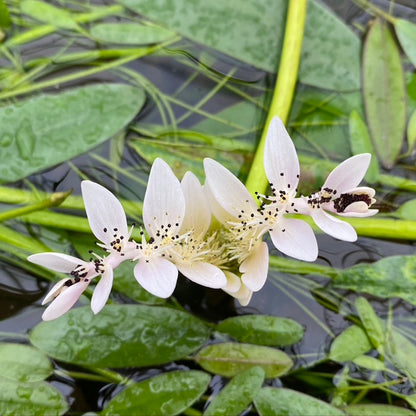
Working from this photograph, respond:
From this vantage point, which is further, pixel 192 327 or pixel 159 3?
pixel 159 3

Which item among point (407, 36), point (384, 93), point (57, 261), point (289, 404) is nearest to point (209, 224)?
point (57, 261)

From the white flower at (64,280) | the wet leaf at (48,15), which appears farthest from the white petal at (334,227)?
the wet leaf at (48,15)

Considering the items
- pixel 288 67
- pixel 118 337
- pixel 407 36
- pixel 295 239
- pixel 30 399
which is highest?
pixel 407 36

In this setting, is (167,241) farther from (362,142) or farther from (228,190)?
(362,142)

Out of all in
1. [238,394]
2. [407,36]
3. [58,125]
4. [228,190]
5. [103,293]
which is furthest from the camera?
[407,36]

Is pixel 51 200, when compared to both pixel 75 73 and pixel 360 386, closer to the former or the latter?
pixel 75 73

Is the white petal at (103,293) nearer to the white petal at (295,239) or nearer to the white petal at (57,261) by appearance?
the white petal at (57,261)

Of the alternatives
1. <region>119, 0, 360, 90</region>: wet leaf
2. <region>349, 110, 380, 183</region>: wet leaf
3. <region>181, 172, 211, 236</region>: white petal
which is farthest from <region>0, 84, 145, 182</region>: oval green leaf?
<region>349, 110, 380, 183</region>: wet leaf

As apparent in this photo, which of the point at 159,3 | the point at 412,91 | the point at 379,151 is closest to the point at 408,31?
the point at 412,91
